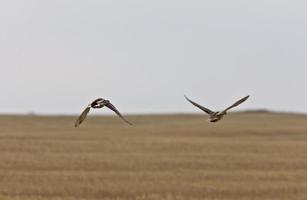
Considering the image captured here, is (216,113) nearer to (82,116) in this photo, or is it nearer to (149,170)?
(82,116)

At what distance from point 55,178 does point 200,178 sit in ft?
13.8

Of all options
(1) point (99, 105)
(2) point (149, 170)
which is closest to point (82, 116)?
(1) point (99, 105)

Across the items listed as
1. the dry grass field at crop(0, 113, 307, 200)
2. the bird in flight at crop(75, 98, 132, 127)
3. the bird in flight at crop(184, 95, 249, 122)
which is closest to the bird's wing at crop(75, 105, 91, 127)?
the bird in flight at crop(75, 98, 132, 127)

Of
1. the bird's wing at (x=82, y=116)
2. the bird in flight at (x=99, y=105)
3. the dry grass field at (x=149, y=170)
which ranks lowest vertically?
the dry grass field at (x=149, y=170)

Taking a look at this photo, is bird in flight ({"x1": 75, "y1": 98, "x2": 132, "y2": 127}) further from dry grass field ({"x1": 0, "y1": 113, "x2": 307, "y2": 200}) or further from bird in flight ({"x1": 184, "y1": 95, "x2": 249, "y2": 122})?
dry grass field ({"x1": 0, "y1": 113, "x2": 307, "y2": 200})

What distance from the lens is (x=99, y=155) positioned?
30.9 metres

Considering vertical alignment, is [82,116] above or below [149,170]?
above

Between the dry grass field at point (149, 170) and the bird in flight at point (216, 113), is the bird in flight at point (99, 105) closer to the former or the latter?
the bird in flight at point (216, 113)

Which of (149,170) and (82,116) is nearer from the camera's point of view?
(82,116)

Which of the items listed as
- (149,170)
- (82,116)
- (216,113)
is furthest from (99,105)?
(149,170)

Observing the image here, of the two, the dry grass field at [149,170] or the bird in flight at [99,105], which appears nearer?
the bird in flight at [99,105]

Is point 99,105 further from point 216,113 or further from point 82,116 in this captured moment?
point 216,113

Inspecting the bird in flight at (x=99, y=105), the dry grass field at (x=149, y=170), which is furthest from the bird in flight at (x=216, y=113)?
the dry grass field at (x=149, y=170)

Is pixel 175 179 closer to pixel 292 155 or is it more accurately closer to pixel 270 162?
pixel 270 162
